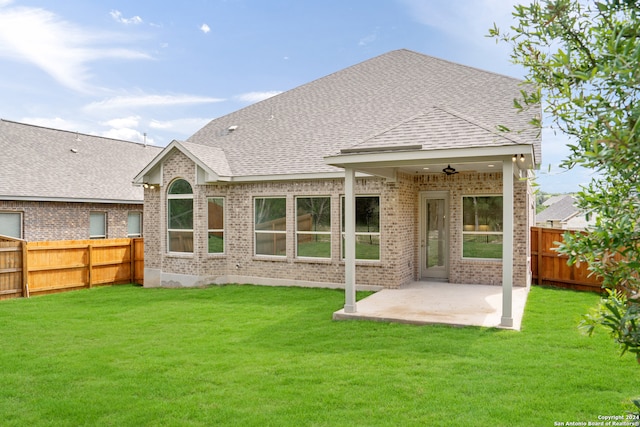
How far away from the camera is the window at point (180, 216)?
14.6m

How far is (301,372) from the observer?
6137 mm

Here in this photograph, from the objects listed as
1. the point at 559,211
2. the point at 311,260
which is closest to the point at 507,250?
the point at 311,260

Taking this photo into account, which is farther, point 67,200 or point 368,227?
point 67,200

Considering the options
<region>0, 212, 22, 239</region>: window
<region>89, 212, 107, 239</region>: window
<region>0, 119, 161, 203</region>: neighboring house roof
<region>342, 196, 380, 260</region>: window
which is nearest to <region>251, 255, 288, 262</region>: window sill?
<region>342, 196, 380, 260</region>: window

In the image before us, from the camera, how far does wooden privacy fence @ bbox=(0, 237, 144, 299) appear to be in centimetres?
Result: 1315

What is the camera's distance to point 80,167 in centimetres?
1952

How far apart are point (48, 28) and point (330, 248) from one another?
490 inches

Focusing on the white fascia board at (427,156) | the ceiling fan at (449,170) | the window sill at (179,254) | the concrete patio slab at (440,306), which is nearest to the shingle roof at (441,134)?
the white fascia board at (427,156)

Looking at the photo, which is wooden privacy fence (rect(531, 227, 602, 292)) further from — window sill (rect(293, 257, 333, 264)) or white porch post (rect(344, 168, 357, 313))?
white porch post (rect(344, 168, 357, 313))

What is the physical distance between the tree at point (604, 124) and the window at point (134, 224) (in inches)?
764

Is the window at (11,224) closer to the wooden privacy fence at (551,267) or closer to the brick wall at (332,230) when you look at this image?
the brick wall at (332,230)

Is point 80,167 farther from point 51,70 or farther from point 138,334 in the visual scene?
point 138,334

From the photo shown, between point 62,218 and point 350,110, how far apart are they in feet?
38.1

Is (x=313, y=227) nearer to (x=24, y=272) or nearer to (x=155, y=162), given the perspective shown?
(x=155, y=162)
